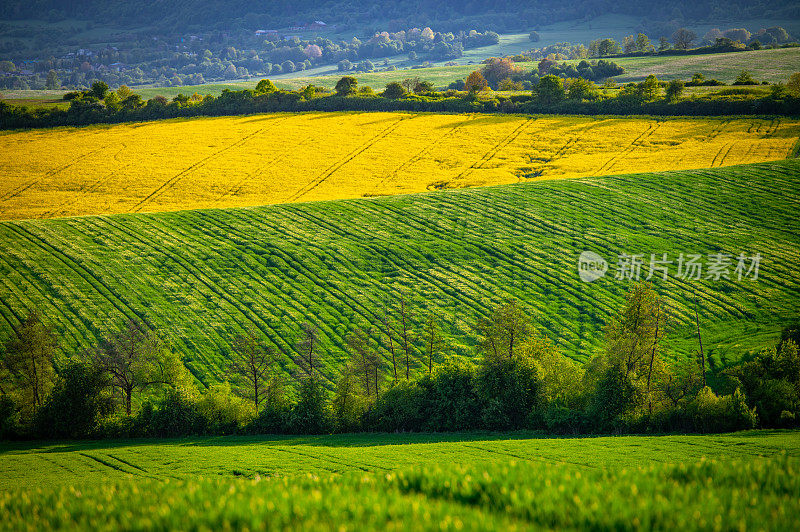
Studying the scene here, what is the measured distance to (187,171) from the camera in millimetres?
→ 89125

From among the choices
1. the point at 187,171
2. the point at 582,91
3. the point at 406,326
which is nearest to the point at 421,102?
the point at 582,91

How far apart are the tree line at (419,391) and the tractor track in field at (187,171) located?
37.3 metres

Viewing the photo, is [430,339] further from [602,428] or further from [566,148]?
[566,148]

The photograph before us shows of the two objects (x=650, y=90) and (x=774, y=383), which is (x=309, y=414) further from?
(x=650, y=90)

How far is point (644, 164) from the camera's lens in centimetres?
8144

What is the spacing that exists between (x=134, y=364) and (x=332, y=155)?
5762cm

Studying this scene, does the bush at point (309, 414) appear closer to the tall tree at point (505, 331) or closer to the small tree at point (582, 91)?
the tall tree at point (505, 331)

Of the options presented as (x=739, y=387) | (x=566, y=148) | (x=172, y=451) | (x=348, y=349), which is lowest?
(x=172, y=451)

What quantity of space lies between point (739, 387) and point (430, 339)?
21434 mm

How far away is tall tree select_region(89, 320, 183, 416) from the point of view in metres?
41.9

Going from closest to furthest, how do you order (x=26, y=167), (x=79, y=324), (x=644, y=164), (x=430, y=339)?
1. (x=430, y=339)
2. (x=79, y=324)
3. (x=644, y=164)
4. (x=26, y=167)

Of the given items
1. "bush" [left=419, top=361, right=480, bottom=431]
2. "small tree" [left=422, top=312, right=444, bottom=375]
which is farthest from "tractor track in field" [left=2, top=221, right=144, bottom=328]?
"bush" [left=419, top=361, right=480, bottom=431]

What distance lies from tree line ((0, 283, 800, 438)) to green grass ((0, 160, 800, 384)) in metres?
3.39

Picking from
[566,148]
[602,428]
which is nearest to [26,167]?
[566,148]
